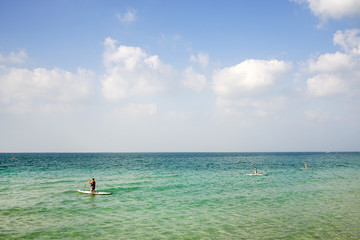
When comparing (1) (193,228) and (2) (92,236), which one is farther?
(1) (193,228)

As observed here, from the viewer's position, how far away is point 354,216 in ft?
63.1

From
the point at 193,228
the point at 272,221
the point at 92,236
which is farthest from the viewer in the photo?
the point at 272,221

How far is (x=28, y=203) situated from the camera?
2483cm

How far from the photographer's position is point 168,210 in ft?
72.6

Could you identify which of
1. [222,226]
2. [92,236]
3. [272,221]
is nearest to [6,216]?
[92,236]

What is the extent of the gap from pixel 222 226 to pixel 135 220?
22.5ft

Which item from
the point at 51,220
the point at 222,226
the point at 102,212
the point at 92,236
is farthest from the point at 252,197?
the point at 51,220

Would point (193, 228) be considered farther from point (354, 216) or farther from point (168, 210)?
point (354, 216)

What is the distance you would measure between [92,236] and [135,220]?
4.13m

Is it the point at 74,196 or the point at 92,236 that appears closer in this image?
the point at 92,236

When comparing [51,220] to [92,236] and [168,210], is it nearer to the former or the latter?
[92,236]

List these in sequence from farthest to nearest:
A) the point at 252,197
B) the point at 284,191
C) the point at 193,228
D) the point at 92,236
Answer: the point at 284,191
the point at 252,197
the point at 193,228
the point at 92,236

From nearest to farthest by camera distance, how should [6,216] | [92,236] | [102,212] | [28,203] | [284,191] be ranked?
[92,236] < [6,216] < [102,212] < [28,203] < [284,191]

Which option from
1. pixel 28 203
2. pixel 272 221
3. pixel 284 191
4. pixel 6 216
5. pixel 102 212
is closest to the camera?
pixel 272 221
